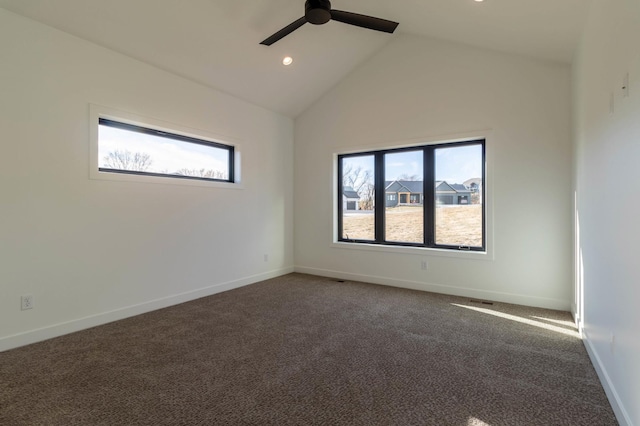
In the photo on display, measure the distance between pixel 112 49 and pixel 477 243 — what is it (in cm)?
483

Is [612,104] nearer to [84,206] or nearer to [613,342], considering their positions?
[613,342]

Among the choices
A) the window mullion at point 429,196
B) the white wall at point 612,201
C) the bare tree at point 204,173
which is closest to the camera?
the white wall at point 612,201

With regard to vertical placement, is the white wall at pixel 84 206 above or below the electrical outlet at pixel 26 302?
above

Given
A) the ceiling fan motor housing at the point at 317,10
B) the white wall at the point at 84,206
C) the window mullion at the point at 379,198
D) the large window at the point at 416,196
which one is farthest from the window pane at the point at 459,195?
the white wall at the point at 84,206

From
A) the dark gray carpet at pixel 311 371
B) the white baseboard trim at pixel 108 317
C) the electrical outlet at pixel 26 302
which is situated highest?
the electrical outlet at pixel 26 302

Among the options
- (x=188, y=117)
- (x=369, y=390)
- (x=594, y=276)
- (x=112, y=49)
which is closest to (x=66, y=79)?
(x=112, y=49)

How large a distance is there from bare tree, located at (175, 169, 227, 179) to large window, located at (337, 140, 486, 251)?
1.98 metres

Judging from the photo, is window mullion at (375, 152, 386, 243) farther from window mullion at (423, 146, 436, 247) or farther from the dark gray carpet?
the dark gray carpet

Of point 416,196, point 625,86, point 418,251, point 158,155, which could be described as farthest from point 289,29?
point 418,251

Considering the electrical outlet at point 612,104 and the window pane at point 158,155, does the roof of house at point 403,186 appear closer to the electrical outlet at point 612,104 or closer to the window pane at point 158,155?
the window pane at point 158,155

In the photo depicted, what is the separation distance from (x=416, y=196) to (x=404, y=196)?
19 centimetres

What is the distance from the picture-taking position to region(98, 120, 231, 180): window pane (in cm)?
331

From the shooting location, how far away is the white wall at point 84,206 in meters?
2.63

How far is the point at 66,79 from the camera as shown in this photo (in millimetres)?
2910
